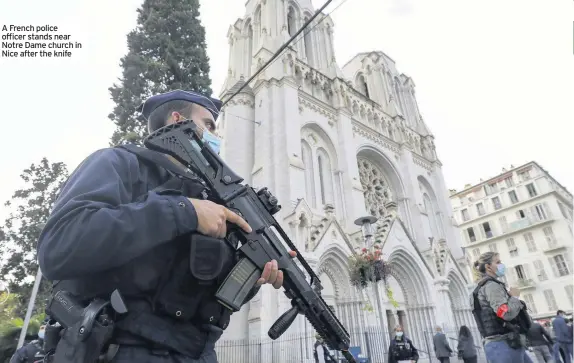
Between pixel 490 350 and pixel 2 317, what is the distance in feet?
74.7

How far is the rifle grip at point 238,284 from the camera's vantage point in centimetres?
149

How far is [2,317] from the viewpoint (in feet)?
57.3

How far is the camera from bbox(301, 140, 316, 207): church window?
16331 mm

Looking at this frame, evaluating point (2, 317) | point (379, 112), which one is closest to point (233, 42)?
point (379, 112)

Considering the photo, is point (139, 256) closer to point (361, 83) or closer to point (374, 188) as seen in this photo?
point (374, 188)

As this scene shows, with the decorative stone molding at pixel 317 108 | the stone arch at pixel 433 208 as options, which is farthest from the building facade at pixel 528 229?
the decorative stone molding at pixel 317 108

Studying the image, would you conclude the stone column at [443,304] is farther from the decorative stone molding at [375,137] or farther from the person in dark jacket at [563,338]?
the decorative stone molding at [375,137]

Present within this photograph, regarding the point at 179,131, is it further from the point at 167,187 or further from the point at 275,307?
the point at 275,307

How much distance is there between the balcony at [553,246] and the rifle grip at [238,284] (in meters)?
41.5

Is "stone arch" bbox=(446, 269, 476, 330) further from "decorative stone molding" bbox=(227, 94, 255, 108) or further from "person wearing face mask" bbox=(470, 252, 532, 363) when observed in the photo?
"person wearing face mask" bbox=(470, 252, 532, 363)

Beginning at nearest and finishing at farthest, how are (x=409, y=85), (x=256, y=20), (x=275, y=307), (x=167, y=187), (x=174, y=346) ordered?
(x=174, y=346)
(x=167, y=187)
(x=275, y=307)
(x=256, y=20)
(x=409, y=85)

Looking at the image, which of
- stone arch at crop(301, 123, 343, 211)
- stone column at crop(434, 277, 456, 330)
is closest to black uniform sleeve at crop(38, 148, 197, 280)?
stone arch at crop(301, 123, 343, 211)

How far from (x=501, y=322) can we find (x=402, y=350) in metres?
6.48

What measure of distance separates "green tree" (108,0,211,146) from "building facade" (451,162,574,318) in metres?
26.9
